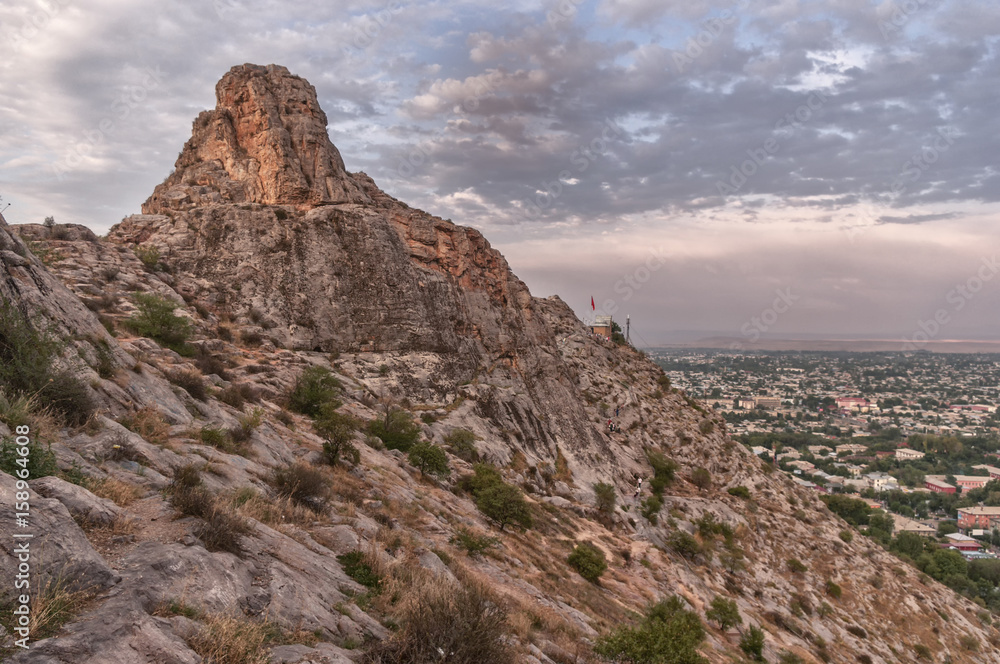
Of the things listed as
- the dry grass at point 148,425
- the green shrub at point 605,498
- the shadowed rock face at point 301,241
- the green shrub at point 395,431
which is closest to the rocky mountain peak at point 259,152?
the shadowed rock face at point 301,241

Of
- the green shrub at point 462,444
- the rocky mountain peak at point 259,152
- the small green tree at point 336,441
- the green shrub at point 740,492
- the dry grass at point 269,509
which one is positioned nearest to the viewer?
the dry grass at point 269,509

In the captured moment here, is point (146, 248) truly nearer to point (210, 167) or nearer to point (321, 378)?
point (210, 167)

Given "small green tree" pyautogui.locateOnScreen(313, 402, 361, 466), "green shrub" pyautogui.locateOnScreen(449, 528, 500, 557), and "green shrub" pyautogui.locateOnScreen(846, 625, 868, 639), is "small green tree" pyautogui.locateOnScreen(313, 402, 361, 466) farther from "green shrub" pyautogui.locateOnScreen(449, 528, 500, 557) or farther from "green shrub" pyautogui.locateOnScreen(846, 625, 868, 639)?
"green shrub" pyautogui.locateOnScreen(846, 625, 868, 639)

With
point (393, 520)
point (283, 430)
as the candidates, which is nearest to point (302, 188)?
point (283, 430)

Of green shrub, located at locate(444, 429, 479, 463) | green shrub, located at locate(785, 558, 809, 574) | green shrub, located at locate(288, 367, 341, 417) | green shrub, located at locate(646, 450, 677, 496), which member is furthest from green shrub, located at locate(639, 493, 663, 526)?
green shrub, located at locate(288, 367, 341, 417)

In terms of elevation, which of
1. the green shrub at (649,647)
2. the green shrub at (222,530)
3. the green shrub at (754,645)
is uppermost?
the green shrub at (222,530)

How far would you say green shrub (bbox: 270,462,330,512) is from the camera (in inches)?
411

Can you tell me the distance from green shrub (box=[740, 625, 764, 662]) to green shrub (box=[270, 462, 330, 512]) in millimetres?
19640

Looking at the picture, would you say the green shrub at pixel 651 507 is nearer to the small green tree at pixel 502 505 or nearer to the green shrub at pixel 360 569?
the small green tree at pixel 502 505

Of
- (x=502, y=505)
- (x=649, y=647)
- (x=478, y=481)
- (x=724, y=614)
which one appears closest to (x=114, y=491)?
(x=649, y=647)

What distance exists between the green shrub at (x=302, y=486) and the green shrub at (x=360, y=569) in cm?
211

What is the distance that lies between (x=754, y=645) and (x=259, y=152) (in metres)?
37.5

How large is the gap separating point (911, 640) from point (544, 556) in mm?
27611

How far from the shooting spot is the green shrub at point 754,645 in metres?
20.7
